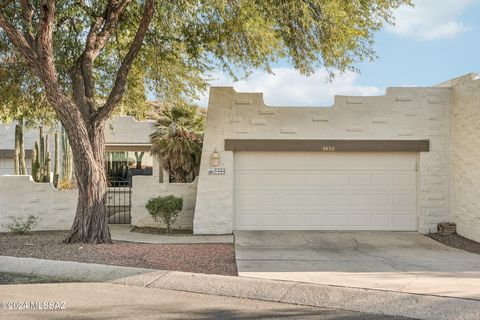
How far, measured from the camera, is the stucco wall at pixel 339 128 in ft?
44.8

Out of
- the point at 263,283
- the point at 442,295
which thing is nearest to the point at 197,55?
the point at 263,283

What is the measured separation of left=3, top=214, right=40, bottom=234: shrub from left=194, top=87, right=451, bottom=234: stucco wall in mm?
4735

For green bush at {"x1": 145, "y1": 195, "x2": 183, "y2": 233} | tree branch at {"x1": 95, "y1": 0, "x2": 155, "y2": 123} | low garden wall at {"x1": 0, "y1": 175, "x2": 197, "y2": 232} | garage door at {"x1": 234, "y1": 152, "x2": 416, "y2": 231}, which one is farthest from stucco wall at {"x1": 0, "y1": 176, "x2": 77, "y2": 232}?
garage door at {"x1": 234, "y1": 152, "x2": 416, "y2": 231}

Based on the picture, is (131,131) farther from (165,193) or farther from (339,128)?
(339,128)

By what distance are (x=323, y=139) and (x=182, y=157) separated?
470 cm

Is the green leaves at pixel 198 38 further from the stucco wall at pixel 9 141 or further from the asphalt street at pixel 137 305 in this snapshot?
the stucco wall at pixel 9 141

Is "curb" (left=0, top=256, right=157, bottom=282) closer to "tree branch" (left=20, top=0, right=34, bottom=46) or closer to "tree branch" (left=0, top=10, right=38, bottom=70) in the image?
"tree branch" (left=0, top=10, right=38, bottom=70)

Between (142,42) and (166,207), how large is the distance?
14.7ft

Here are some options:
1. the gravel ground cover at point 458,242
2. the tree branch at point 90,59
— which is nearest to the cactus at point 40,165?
the tree branch at point 90,59

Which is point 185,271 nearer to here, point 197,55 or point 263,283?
point 263,283

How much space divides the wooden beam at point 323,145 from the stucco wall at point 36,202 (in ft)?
16.8

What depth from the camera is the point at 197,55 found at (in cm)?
1398

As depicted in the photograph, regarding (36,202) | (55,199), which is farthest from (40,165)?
(55,199)

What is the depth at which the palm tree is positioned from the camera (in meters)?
16.0
